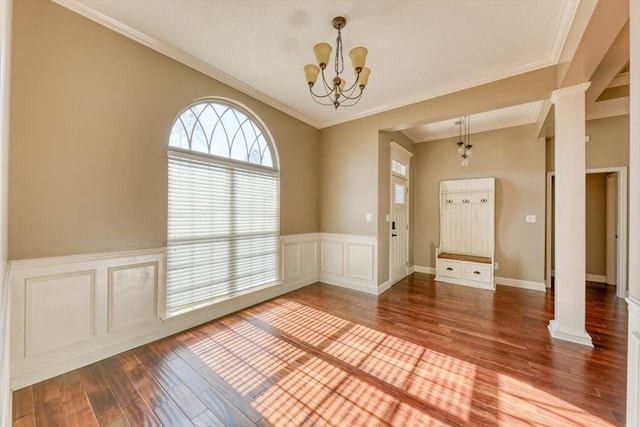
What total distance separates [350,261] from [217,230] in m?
2.27

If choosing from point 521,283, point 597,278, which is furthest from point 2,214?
point 597,278

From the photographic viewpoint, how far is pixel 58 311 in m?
2.05

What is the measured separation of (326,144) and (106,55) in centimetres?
320

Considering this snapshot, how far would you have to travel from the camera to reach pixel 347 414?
5.62 feet

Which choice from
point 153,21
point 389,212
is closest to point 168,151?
point 153,21

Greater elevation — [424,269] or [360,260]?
[360,260]

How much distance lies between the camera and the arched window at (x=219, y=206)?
2.80m

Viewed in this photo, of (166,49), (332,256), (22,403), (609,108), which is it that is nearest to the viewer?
(22,403)

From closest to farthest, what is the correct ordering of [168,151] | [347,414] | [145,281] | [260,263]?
[347,414] < [145,281] < [168,151] < [260,263]

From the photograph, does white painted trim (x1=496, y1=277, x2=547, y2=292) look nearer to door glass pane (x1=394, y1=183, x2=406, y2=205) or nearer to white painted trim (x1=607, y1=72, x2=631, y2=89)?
door glass pane (x1=394, y1=183, x2=406, y2=205)

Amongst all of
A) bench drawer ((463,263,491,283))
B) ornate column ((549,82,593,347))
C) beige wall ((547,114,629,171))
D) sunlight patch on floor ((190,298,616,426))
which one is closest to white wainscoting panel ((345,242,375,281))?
sunlight patch on floor ((190,298,616,426))

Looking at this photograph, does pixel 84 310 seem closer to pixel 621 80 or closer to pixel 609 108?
pixel 621 80

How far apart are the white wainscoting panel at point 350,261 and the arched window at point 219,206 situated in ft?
3.53

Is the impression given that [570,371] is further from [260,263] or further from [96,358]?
[96,358]
